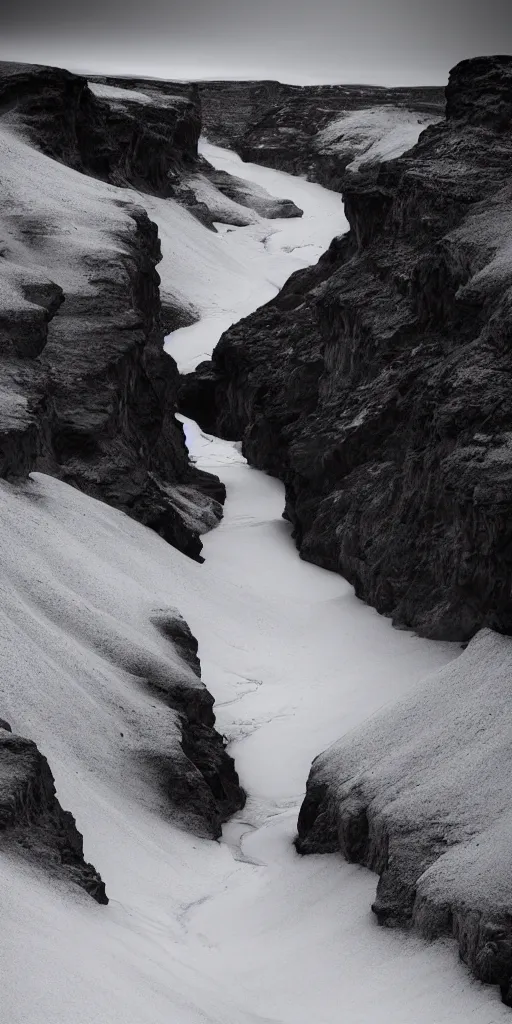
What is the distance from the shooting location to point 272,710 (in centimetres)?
2631

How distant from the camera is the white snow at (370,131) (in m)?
78.1

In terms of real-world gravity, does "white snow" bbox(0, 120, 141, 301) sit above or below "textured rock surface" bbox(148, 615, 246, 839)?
above

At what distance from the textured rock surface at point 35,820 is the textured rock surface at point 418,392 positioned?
8.37 metres

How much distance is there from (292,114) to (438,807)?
81573 mm

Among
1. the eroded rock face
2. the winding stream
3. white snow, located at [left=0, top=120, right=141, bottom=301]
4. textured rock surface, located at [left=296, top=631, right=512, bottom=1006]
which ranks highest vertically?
the eroded rock face

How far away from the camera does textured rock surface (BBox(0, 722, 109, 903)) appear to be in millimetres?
14656

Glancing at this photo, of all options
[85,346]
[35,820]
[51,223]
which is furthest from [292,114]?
[35,820]

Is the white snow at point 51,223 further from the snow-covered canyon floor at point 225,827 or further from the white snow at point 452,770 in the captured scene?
the white snow at point 452,770

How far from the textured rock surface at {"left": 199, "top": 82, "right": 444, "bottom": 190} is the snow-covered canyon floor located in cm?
5412

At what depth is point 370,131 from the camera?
275 feet

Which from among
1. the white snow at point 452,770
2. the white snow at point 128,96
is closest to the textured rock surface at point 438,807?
the white snow at point 452,770

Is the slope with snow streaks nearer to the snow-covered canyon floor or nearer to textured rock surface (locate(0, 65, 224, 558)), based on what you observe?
the snow-covered canyon floor

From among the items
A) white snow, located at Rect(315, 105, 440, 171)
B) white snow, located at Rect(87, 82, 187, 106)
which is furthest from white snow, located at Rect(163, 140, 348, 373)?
white snow, located at Rect(87, 82, 187, 106)

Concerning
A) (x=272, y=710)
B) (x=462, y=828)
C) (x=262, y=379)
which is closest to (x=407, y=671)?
(x=272, y=710)
